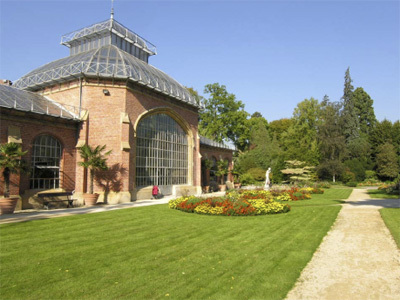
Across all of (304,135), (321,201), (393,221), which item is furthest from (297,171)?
(393,221)

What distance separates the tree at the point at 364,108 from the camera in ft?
200

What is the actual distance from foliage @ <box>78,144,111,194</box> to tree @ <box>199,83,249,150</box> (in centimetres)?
2957

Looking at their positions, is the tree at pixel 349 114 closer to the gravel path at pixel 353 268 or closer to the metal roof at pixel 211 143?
the metal roof at pixel 211 143

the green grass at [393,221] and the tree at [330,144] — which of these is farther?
the tree at [330,144]

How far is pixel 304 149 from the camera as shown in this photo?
44.0 metres

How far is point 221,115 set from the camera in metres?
47.4

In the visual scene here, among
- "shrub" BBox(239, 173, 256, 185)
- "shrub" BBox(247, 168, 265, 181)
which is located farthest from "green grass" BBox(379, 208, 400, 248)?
"shrub" BBox(247, 168, 265, 181)

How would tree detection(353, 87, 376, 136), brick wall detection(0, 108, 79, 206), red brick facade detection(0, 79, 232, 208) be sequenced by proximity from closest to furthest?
brick wall detection(0, 108, 79, 206), red brick facade detection(0, 79, 232, 208), tree detection(353, 87, 376, 136)

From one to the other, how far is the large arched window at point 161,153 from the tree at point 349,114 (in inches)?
1456

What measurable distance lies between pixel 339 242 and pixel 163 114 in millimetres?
18864

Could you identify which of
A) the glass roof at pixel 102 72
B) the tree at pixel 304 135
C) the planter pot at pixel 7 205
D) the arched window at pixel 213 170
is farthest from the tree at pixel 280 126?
the planter pot at pixel 7 205

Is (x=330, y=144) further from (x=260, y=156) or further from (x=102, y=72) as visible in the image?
(x=102, y=72)

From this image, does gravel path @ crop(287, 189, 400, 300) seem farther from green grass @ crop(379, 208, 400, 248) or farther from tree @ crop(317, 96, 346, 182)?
tree @ crop(317, 96, 346, 182)

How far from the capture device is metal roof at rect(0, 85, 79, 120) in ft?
53.4
